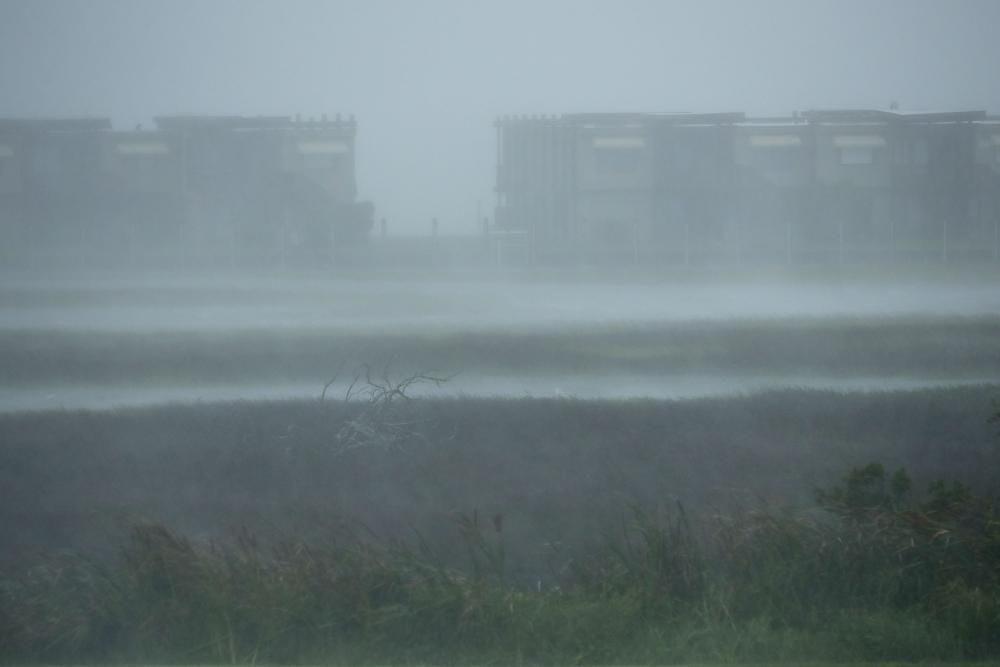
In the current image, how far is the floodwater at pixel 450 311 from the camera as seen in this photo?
7.10 m

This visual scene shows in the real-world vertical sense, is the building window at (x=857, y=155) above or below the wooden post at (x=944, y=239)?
above

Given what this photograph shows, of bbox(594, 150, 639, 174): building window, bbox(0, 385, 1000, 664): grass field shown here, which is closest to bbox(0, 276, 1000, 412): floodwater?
bbox(0, 385, 1000, 664): grass field

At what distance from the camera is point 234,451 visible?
6.74 metres

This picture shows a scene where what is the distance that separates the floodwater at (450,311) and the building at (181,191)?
0.26 m

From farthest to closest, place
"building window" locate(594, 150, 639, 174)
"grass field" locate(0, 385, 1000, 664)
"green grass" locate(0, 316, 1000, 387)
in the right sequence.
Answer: "building window" locate(594, 150, 639, 174), "green grass" locate(0, 316, 1000, 387), "grass field" locate(0, 385, 1000, 664)

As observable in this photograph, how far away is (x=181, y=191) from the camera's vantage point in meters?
7.34

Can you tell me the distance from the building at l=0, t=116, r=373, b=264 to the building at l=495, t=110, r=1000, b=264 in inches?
51.5

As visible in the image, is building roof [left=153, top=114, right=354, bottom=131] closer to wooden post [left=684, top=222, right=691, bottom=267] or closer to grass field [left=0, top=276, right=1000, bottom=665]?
grass field [left=0, top=276, right=1000, bottom=665]

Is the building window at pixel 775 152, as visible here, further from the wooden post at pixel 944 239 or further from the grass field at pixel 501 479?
the wooden post at pixel 944 239

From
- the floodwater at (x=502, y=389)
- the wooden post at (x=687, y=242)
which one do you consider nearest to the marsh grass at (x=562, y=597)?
the floodwater at (x=502, y=389)

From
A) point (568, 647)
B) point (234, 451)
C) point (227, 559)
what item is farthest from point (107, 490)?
point (568, 647)

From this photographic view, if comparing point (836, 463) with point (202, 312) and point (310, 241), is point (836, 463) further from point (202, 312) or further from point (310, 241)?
point (202, 312)

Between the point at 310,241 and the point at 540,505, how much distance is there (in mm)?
2513

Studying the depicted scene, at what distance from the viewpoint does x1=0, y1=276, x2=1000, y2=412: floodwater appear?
279 inches
